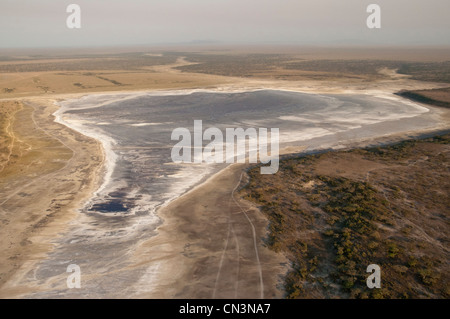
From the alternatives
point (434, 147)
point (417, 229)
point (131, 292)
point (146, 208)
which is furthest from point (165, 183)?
point (434, 147)

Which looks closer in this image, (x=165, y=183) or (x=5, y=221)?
(x=5, y=221)

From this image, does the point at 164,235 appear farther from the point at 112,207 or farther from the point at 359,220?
the point at 359,220

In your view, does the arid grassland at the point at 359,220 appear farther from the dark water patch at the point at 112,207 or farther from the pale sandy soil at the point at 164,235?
the dark water patch at the point at 112,207

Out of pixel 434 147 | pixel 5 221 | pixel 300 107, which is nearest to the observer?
pixel 5 221

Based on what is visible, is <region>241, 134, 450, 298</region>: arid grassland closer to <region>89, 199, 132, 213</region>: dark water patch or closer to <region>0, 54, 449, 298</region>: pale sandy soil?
<region>0, 54, 449, 298</region>: pale sandy soil

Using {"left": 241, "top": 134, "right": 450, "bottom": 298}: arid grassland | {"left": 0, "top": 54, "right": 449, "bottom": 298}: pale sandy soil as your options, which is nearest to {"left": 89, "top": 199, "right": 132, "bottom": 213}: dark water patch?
{"left": 0, "top": 54, "right": 449, "bottom": 298}: pale sandy soil

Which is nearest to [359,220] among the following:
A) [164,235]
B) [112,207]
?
[164,235]
